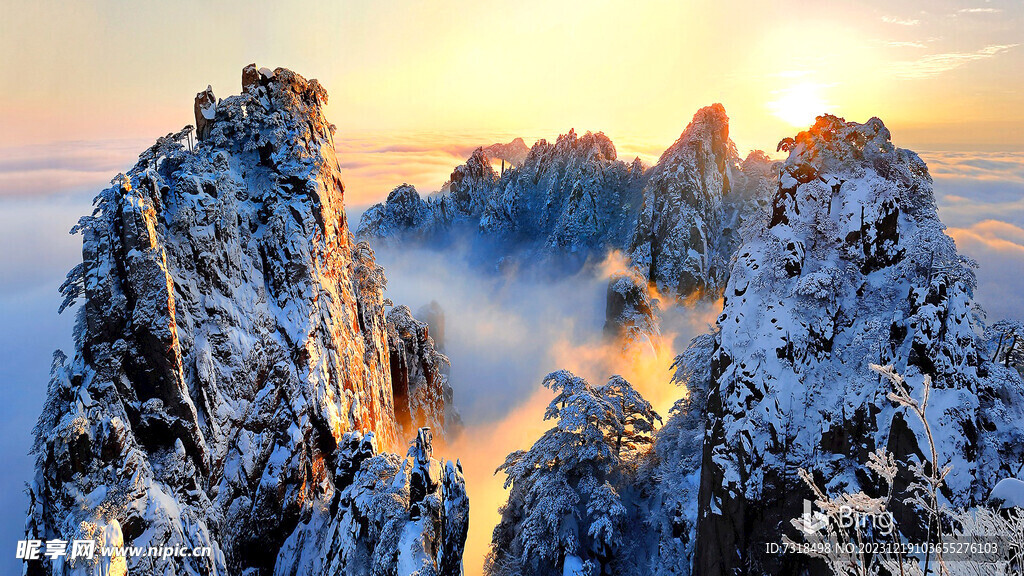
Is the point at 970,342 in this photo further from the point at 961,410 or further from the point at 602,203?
the point at 602,203

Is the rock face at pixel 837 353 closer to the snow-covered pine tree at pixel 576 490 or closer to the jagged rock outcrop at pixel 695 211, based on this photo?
the snow-covered pine tree at pixel 576 490

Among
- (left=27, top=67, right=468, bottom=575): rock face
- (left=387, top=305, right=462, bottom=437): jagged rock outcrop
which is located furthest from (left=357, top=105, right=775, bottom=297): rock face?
(left=27, top=67, right=468, bottom=575): rock face

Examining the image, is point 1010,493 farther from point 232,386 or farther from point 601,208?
point 601,208

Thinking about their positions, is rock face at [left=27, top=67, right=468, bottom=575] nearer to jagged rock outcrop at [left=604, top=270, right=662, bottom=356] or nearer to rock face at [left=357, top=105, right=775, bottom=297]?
jagged rock outcrop at [left=604, top=270, right=662, bottom=356]

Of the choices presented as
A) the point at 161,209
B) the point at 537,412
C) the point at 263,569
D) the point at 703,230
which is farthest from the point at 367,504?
the point at 703,230

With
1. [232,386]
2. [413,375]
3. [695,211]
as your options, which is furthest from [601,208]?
[232,386]
